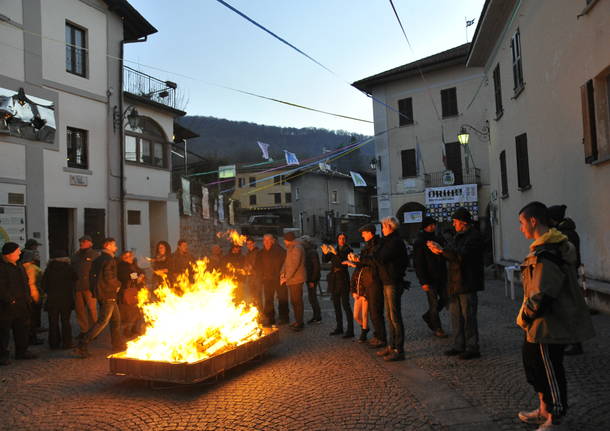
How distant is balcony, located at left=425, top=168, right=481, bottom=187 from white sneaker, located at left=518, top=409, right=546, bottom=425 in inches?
993

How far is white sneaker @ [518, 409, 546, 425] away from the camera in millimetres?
4332

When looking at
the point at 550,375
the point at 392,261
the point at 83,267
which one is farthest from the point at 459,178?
the point at 550,375

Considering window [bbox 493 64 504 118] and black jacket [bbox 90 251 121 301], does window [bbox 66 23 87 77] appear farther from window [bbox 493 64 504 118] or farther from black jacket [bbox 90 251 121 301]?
window [bbox 493 64 504 118]

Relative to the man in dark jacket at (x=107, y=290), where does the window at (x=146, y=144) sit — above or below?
above

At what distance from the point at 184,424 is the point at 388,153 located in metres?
27.9

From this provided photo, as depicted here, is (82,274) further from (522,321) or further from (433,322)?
(522,321)

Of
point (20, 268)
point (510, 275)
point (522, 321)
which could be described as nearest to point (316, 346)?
point (522, 321)

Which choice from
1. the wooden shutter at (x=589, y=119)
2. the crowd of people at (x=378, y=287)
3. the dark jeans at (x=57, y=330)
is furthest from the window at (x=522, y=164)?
the dark jeans at (x=57, y=330)

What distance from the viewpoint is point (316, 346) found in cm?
788

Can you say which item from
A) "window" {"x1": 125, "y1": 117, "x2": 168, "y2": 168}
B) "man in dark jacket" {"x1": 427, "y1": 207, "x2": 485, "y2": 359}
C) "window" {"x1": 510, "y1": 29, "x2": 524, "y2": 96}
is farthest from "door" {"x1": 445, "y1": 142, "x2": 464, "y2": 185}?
"man in dark jacket" {"x1": 427, "y1": 207, "x2": 485, "y2": 359}

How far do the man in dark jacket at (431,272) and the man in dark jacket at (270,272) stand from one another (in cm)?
296

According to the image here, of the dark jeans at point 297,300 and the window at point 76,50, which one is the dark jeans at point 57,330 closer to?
the dark jeans at point 297,300

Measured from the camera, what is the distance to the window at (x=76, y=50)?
16922mm

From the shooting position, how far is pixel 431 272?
8219 mm
